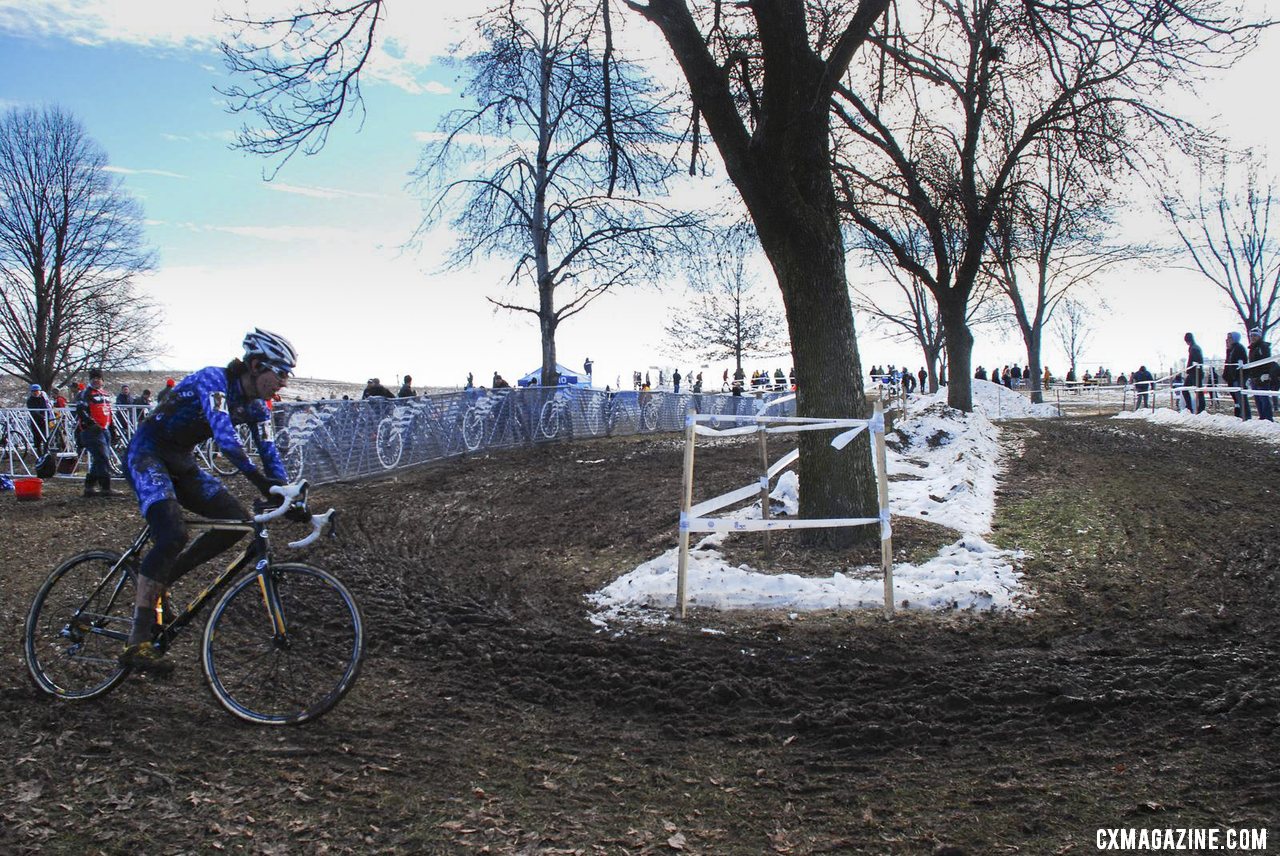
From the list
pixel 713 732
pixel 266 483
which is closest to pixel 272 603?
pixel 266 483

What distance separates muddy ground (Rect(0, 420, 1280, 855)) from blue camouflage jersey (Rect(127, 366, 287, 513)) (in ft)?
4.16

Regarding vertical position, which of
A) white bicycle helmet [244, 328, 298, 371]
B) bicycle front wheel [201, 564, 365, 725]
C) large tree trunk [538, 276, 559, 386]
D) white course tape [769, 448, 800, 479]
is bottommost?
bicycle front wheel [201, 564, 365, 725]

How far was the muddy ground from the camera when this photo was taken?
3.35 meters

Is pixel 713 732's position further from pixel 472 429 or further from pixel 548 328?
pixel 548 328

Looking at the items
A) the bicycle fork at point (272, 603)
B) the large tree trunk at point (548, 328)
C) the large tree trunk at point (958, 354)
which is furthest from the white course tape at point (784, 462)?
the large tree trunk at point (548, 328)

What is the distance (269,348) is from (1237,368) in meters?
20.9

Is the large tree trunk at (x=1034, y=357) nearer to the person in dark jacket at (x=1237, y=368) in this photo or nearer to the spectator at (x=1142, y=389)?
the spectator at (x=1142, y=389)

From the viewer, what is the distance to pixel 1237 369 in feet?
62.2

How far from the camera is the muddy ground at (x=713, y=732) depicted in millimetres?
3354

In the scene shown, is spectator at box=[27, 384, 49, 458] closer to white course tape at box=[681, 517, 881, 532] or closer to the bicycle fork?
the bicycle fork

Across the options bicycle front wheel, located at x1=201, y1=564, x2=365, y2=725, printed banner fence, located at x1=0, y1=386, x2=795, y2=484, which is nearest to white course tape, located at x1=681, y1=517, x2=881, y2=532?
bicycle front wheel, located at x1=201, y1=564, x2=365, y2=725

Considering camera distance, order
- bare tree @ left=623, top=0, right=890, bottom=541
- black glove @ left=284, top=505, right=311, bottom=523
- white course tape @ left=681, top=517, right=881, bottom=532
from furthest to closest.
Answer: bare tree @ left=623, top=0, right=890, bottom=541, white course tape @ left=681, top=517, right=881, bottom=532, black glove @ left=284, top=505, right=311, bottom=523

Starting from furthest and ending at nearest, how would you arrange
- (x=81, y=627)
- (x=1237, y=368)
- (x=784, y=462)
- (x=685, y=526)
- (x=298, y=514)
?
1. (x=1237, y=368)
2. (x=784, y=462)
3. (x=685, y=526)
4. (x=81, y=627)
5. (x=298, y=514)

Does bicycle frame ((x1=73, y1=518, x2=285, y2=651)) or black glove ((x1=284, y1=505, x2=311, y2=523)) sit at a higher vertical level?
black glove ((x1=284, y1=505, x2=311, y2=523))
